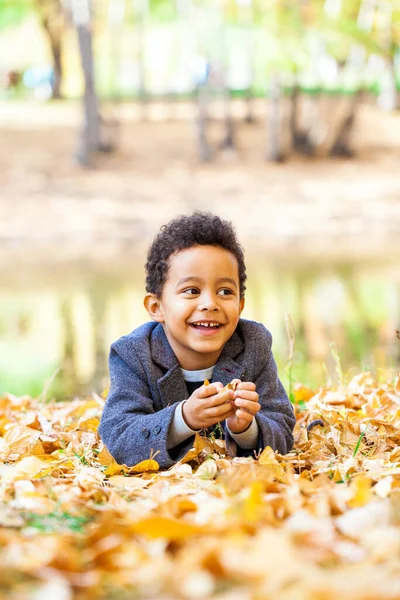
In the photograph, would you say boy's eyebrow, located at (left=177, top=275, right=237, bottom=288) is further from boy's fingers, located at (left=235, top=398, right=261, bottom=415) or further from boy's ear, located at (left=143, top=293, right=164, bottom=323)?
boy's fingers, located at (left=235, top=398, right=261, bottom=415)

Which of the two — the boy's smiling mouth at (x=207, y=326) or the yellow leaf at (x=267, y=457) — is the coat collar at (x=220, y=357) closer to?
the boy's smiling mouth at (x=207, y=326)

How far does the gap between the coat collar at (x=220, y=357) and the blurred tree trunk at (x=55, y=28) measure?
1004 inches

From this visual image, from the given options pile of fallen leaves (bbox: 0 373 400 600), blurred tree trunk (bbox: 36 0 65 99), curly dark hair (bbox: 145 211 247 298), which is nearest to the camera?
pile of fallen leaves (bbox: 0 373 400 600)

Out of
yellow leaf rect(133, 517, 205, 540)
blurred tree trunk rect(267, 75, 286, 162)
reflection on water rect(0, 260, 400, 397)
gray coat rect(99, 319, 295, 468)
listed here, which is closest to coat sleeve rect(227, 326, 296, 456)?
gray coat rect(99, 319, 295, 468)

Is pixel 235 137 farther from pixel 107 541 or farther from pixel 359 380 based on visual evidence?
pixel 107 541

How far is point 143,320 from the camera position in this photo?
8.17 m

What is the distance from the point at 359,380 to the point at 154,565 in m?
2.75

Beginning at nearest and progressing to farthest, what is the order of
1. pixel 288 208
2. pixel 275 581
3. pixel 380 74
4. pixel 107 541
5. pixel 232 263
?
pixel 275 581 < pixel 107 541 < pixel 232 263 < pixel 288 208 < pixel 380 74

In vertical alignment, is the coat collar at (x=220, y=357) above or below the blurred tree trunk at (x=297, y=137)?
below

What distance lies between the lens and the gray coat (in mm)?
2896

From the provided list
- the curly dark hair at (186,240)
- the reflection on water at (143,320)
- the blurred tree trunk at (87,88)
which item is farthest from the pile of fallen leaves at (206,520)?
the blurred tree trunk at (87,88)

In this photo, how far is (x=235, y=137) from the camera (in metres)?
25.3

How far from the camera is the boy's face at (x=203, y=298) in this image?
2.94m

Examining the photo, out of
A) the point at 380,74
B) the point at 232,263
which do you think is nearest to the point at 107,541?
the point at 232,263
